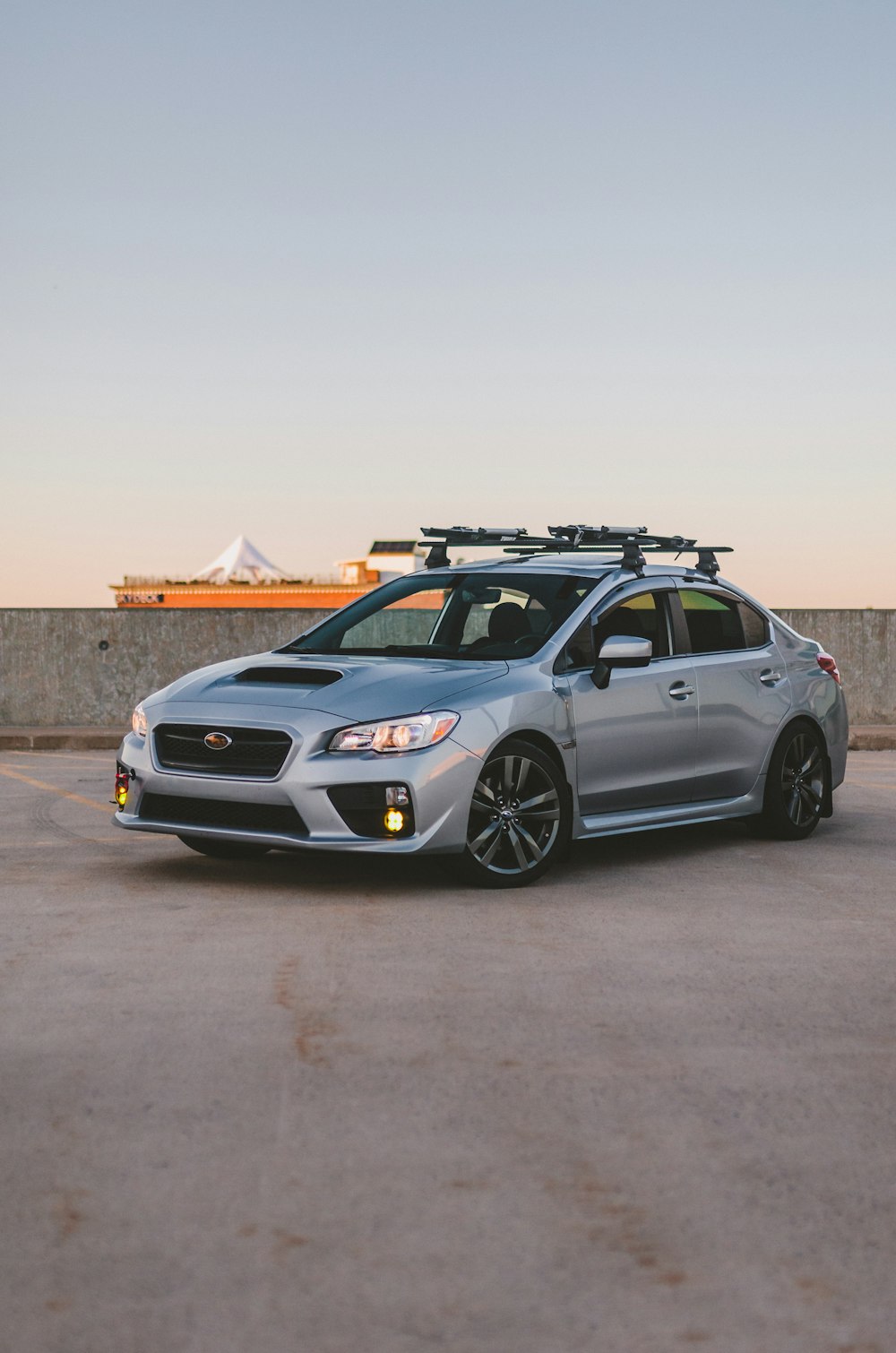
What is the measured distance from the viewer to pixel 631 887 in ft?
26.3

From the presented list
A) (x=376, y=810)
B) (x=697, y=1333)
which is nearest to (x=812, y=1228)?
(x=697, y=1333)

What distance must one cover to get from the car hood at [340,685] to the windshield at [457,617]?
32cm

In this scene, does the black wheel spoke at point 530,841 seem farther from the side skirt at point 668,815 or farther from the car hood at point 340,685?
the car hood at point 340,685

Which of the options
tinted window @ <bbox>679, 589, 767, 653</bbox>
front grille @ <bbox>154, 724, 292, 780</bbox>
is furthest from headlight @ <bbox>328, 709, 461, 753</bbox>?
tinted window @ <bbox>679, 589, 767, 653</bbox>

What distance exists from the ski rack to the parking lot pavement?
110 inches

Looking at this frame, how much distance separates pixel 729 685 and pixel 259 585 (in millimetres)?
99262

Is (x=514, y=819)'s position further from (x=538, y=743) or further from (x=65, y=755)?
(x=65, y=755)

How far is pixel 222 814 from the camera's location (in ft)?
25.3

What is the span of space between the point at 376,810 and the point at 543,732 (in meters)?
1.03

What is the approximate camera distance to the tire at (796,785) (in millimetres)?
9703

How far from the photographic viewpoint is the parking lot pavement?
307 centimetres

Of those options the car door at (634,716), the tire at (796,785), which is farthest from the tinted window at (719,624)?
the tire at (796,785)

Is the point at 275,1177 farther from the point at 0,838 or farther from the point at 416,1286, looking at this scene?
the point at 0,838

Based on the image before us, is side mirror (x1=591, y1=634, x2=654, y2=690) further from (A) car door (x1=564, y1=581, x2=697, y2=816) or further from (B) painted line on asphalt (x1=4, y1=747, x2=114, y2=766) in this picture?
(B) painted line on asphalt (x1=4, y1=747, x2=114, y2=766)
